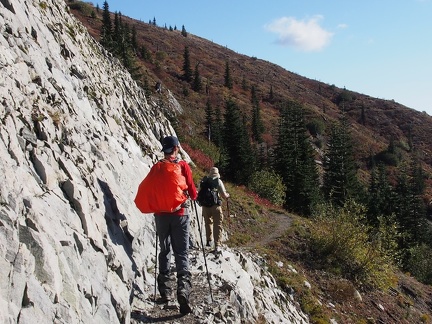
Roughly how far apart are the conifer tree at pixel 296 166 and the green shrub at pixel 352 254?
20.7 metres

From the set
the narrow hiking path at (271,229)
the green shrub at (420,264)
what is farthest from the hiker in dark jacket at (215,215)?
the green shrub at (420,264)

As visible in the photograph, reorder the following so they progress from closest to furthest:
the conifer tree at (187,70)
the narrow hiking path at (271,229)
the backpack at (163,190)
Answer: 1. the backpack at (163,190)
2. the narrow hiking path at (271,229)
3. the conifer tree at (187,70)

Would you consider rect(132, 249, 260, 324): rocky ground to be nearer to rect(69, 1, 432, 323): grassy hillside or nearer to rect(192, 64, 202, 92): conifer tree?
rect(69, 1, 432, 323): grassy hillside

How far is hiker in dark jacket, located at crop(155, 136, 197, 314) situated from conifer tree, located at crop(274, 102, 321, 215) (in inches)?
1447

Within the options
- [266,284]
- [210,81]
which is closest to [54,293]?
[266,284]

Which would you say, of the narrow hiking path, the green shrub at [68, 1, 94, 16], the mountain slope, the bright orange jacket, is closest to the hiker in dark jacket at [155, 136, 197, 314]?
the bright orange jacket

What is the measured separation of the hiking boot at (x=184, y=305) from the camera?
7.41 m

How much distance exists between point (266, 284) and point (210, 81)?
10469 centimetres

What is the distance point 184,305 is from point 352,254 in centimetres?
1614

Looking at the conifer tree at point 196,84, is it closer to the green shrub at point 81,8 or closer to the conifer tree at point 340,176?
the green shrub at point 81,8

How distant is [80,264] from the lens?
21.4ft

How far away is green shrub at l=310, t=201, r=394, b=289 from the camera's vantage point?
68.9 ft

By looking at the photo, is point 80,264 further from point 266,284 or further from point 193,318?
point 266,284

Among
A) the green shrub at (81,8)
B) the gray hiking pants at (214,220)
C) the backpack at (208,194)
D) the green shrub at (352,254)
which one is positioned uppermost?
the green shrub at (81,8)
